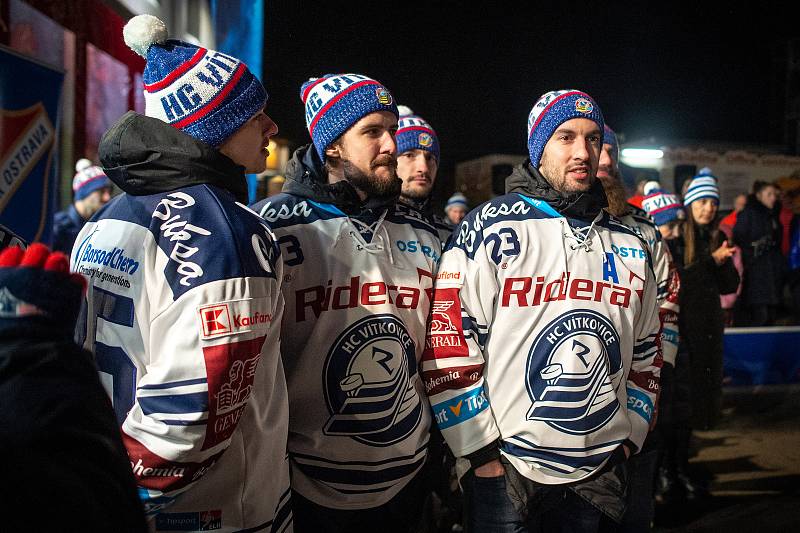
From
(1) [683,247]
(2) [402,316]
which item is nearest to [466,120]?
(1) [683,247]

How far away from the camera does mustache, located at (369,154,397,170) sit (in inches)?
92.6

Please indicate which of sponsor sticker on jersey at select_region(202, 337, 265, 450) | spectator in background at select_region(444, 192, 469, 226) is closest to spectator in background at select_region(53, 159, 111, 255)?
spectator in background at select_region(444, 192, 469, 226)

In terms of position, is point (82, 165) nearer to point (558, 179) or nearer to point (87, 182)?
point (87, 182)

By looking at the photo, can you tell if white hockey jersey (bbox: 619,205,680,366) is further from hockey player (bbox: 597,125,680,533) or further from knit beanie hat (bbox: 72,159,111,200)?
knit beanie hat (bbox: 72,159,111,200)

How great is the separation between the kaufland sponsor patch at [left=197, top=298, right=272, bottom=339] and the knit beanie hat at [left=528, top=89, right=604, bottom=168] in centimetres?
153

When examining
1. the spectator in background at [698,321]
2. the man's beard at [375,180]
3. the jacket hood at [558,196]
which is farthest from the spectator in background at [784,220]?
the man's beard at [375,180]

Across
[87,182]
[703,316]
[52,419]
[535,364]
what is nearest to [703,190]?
[703,316]

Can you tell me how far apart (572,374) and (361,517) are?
0.82m

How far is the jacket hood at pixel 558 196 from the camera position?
7.91 feet

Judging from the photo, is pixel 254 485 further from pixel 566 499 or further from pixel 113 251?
pixel 566 499

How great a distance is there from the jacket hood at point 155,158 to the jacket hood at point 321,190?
618mm

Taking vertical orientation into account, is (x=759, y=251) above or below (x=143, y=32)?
below

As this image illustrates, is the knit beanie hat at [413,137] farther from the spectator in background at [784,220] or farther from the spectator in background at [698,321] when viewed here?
the spectator in background at [784,220]

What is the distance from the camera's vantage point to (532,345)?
2.26 meters
